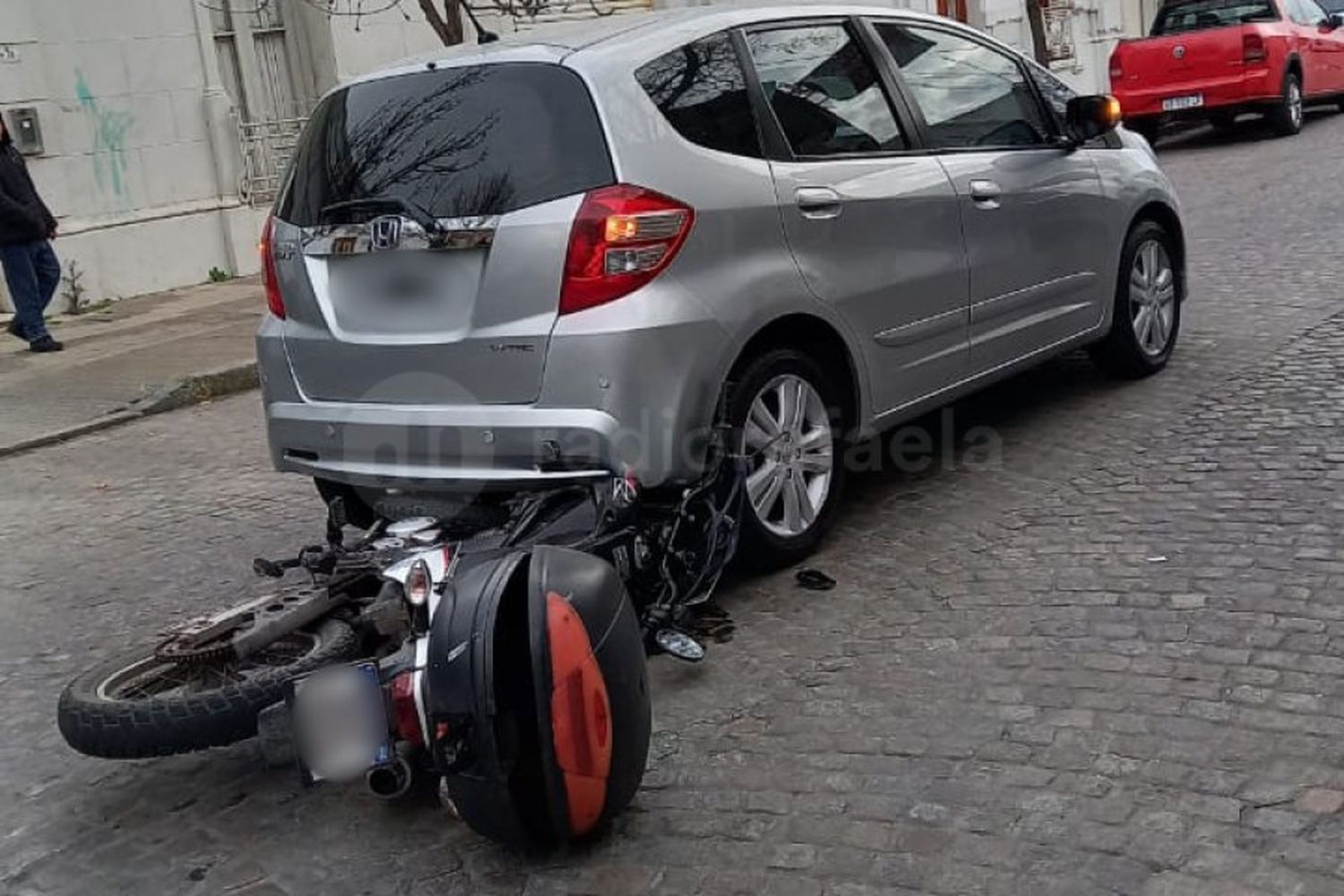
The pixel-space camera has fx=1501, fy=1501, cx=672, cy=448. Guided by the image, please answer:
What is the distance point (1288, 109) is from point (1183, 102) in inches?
51.9

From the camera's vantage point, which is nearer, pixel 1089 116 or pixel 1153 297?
pixel 1089 116

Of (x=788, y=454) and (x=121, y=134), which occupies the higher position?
(x=121, y=134)

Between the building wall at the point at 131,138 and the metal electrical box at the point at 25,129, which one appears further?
the building wall at the point at 131,138

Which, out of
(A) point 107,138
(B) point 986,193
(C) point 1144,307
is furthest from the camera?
(A) point 107,138

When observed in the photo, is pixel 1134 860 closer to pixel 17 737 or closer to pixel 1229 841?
pixel 1229 841

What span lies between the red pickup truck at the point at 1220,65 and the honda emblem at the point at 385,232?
1471cm

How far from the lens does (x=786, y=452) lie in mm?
5004

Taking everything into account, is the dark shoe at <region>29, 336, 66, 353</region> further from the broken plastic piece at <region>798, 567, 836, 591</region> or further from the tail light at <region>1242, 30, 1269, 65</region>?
the tail light at <region>1242, 30, 1269, 65</region>

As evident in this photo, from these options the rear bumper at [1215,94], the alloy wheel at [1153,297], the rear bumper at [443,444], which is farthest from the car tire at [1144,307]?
the rear bumper at [1215,94]

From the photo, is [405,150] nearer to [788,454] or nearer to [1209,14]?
[788,454]

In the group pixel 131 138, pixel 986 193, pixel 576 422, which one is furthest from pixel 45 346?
pixel 576 422

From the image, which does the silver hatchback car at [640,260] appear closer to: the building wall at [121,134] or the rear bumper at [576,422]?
the rear bumper at [576,422]

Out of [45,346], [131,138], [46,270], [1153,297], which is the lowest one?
[1153,297]

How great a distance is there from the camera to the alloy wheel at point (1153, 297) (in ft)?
22.7
